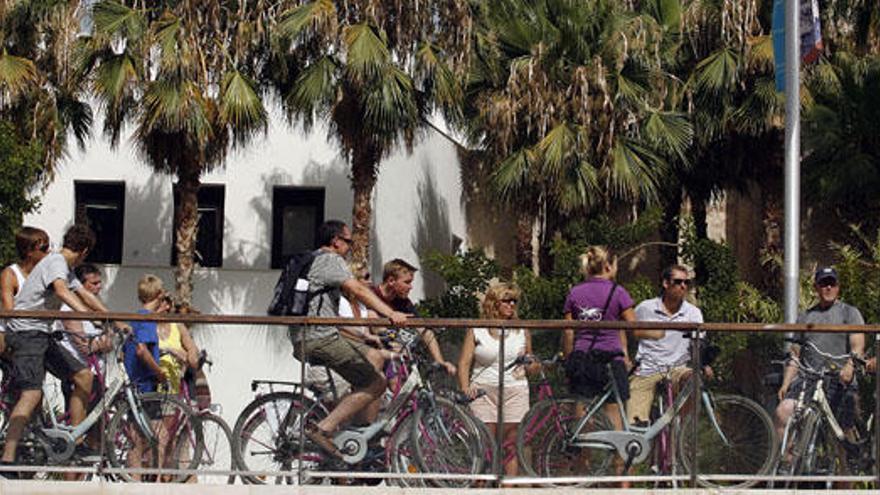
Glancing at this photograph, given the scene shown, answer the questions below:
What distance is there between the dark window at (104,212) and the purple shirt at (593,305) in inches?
719

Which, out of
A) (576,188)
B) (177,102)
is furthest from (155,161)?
(576,188)

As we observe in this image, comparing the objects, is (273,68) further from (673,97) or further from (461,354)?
(461,354)

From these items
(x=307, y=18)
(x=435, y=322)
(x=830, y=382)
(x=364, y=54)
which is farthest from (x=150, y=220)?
(x=830, y=382)

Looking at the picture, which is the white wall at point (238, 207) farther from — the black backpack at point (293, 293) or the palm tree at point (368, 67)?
the black backpack at point (293, 293)

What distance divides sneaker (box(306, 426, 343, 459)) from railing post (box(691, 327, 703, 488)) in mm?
2620

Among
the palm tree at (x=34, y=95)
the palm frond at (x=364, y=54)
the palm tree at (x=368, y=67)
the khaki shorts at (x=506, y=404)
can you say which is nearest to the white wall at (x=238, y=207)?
the palm tree at (x=34, y=95)

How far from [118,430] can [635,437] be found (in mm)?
3750

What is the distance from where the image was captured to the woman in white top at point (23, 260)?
44.0 ft

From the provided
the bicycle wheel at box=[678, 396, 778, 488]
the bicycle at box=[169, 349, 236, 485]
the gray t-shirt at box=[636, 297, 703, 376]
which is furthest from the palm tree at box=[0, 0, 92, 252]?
the bicycle wheel at box=[678, 396, 778, 488]

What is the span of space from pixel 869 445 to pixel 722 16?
661 inches

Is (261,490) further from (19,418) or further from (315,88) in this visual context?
(315,88)

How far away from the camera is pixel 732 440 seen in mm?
13508

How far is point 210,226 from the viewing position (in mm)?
30859

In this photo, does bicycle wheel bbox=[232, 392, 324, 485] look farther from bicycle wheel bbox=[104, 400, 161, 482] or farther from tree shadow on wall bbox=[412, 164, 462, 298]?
tree shadow on wall bbox=[412, 164, 462, 298]
